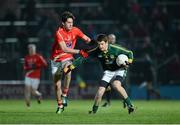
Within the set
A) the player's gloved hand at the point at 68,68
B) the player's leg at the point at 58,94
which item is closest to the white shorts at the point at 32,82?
the player's leg at the point at 58,94

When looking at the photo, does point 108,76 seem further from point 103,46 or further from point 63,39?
Answer: point 63,39

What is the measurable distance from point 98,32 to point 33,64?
548 centimetres

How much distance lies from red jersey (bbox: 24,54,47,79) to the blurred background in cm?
312

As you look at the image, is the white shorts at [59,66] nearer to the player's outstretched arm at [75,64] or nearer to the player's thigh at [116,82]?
the player's outstretched arm at [75,64]

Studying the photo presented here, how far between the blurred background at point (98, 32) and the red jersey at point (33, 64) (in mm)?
3117

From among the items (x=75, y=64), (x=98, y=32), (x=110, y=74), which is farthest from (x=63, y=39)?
(x=98, y=32)

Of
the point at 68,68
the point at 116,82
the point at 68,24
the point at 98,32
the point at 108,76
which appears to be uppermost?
the point at 98,32

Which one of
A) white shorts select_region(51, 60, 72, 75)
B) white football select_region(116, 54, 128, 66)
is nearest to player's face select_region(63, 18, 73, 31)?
white shorts select_region(51, 60, 72, 75)

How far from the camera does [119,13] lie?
33.3 m

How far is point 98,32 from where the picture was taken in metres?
32.6

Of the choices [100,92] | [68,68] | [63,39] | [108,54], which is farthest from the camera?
[63,39]

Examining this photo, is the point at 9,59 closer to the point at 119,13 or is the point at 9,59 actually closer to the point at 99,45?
the point at 119,13

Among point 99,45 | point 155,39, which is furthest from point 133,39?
point 99,45

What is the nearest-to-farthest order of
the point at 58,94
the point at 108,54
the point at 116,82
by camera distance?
1. the point at 108,54
2. the point at 116,82
3. the point at 58,94
